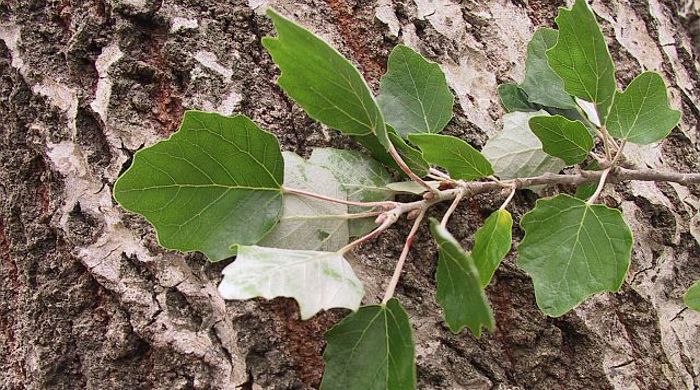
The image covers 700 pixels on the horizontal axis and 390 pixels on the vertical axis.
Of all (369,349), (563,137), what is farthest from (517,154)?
(369,349)

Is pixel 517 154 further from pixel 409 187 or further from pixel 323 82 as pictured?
pixel 323 82

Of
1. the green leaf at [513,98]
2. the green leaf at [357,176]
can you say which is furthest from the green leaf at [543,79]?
the green leaf at [357,176]

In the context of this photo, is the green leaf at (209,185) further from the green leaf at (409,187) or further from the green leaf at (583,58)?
the green leaf at (583,58)

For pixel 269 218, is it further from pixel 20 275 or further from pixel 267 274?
pixel 20 275

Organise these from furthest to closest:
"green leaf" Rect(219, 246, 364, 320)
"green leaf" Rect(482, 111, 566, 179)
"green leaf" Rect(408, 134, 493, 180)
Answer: "green leaf" Rect(482, 111, 566, 179)
"green leaf" Rect(408, 134, 493, 180)
"green leaf" Rect(219, 246, 364, 320)

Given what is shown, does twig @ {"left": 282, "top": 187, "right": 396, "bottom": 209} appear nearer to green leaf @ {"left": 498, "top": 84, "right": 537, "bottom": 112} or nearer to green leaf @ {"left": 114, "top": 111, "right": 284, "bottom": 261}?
green leaf @ {"left": 114, "top": 111, "right": 284, "bottom": 261}

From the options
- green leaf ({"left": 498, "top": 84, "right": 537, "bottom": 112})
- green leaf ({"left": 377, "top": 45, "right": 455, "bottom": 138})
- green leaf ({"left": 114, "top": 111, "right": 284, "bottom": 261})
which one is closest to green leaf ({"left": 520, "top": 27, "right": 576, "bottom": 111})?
green leaf ({"left": 498, "top": 84, "right": 537, "bottom": 112})
